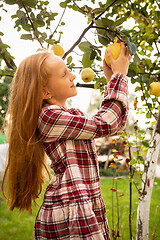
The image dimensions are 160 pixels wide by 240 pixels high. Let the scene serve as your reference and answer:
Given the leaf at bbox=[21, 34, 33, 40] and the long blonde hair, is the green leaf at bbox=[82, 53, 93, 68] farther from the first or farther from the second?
the leaf at bbox=[21, 34, 33, 40]

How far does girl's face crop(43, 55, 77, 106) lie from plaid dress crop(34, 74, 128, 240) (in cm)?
7

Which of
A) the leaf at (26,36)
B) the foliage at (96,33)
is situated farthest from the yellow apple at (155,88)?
the leaf at (26,36)

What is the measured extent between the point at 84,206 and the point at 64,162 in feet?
0.47

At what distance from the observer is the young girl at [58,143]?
0.68m

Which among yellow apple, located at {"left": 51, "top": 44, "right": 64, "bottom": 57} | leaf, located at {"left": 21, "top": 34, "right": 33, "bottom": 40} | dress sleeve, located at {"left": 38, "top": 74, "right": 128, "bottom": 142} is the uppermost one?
leaf, located at {"left": 21, "top": 34, "right": 33, "bottom": 40}

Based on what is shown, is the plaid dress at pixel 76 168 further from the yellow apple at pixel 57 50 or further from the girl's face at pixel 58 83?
the yellow apple at pixel 57 50

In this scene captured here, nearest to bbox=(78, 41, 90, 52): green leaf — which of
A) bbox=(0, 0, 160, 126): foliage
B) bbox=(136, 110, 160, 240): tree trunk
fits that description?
bbox=(0, 0, 160, 126): foliage

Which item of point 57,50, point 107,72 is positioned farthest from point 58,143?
point 57,50

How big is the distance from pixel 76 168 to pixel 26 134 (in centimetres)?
21

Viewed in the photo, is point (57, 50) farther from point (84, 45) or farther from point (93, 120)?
point (93, 120)

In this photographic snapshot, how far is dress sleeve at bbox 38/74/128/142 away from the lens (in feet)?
2.35

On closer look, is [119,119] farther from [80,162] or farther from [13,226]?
[13,226]

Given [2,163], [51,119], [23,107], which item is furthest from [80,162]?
[2,163]

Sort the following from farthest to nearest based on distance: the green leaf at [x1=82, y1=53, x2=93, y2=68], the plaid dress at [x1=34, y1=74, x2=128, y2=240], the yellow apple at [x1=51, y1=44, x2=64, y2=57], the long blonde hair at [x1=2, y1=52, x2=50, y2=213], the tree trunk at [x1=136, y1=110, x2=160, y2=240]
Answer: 1. the tree trunk at [x1=136, y1=110, x2=160, y2=240]
2. the yellow apple at [x1=51, y1=44, x2=64, y2=57]
3. the green leaf at [x1=82, y1=53, x2=93, y2=68]
4. the long blonde hair at [x1=2, y1=52, x2=50, y2=213]
5. the plaid dress at [x1=34, y1=74, x2=128, y2=240]
